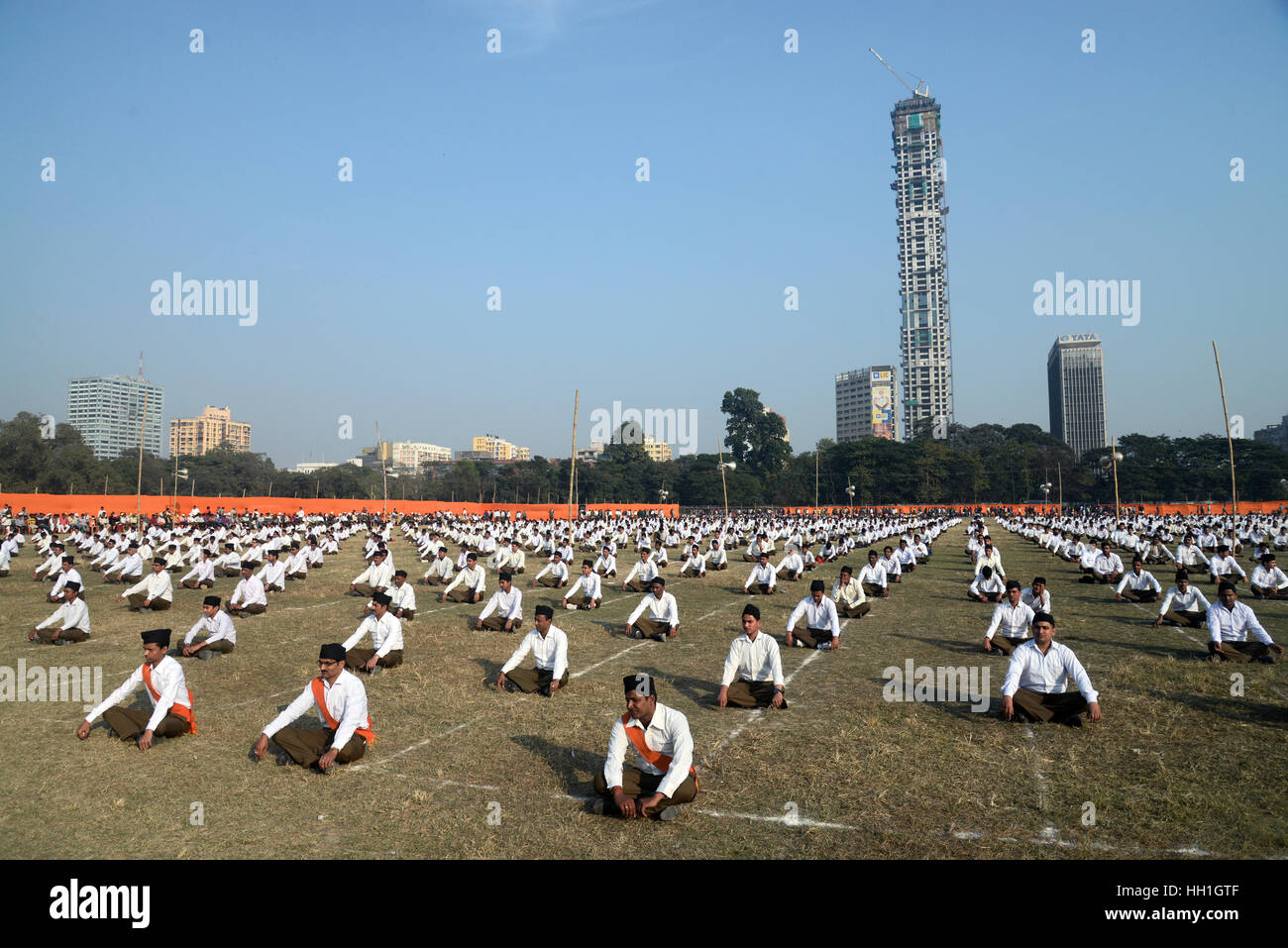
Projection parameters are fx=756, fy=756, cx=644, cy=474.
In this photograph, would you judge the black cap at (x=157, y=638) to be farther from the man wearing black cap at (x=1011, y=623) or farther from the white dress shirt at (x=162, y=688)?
the man wearing black cap at (x=1011, y=623)

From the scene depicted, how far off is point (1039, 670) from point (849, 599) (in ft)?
22.9

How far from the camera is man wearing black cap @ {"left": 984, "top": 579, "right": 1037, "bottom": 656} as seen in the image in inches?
428

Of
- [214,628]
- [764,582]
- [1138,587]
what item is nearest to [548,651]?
[214,628]

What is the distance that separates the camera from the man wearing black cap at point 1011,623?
10.9 m

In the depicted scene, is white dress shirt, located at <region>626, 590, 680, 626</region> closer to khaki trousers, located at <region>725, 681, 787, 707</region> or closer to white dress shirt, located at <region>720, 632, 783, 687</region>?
white dress shirt, located at <region>720, 632, 783, 687</region>

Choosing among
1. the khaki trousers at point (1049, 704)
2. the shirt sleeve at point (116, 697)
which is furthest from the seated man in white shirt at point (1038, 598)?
the shirt sleeve at point (116, 697)

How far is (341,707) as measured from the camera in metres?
6.53

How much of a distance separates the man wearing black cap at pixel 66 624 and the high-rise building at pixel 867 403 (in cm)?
16199

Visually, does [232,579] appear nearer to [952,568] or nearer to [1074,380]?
[952,568]

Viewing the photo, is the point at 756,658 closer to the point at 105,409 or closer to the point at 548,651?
the point at 548,651

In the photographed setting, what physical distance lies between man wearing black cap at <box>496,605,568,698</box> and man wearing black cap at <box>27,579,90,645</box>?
7.65 meters

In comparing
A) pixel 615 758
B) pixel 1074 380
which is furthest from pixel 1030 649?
pixel 1074 380

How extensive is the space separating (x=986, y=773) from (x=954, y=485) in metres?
85.0

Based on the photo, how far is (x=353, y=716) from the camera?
20.8ft
